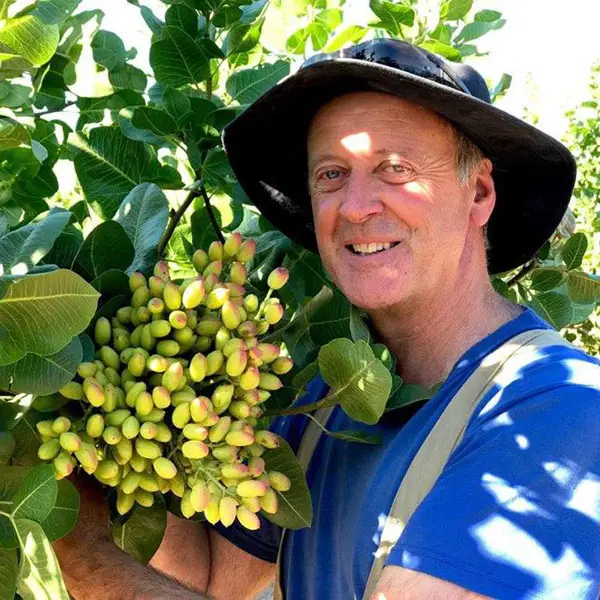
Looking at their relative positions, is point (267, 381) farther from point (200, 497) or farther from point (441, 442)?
point (441, 442)

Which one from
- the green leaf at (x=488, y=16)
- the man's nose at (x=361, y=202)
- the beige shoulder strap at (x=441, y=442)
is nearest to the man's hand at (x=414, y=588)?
the beige shoulder strap at (x=441, y=442)

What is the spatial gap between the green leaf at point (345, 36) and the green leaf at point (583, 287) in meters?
0.62

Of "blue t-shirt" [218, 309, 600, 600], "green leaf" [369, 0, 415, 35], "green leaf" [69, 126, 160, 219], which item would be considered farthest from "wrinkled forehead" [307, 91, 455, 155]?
"blue t-shirt" [218, 309, 600, 600]

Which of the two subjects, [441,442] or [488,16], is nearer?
[441,442]

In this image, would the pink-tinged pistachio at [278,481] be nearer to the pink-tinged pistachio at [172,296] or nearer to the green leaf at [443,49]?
the pink-tinged pistachio at [172,296]

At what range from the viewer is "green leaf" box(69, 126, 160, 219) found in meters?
1.53

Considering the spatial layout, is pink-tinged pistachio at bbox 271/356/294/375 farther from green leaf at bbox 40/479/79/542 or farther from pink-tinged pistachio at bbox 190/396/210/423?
green leaf at bbox 40/479/79/542

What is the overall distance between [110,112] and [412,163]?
520 millimetres

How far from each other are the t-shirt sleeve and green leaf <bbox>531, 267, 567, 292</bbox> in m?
0.69

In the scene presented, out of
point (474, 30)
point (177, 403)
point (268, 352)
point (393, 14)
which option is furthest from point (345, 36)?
point (177, 403)

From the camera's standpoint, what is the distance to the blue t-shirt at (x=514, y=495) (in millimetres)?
1155

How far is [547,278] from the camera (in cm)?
194

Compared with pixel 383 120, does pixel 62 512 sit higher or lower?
lower

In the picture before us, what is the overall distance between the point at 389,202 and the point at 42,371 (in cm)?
69
